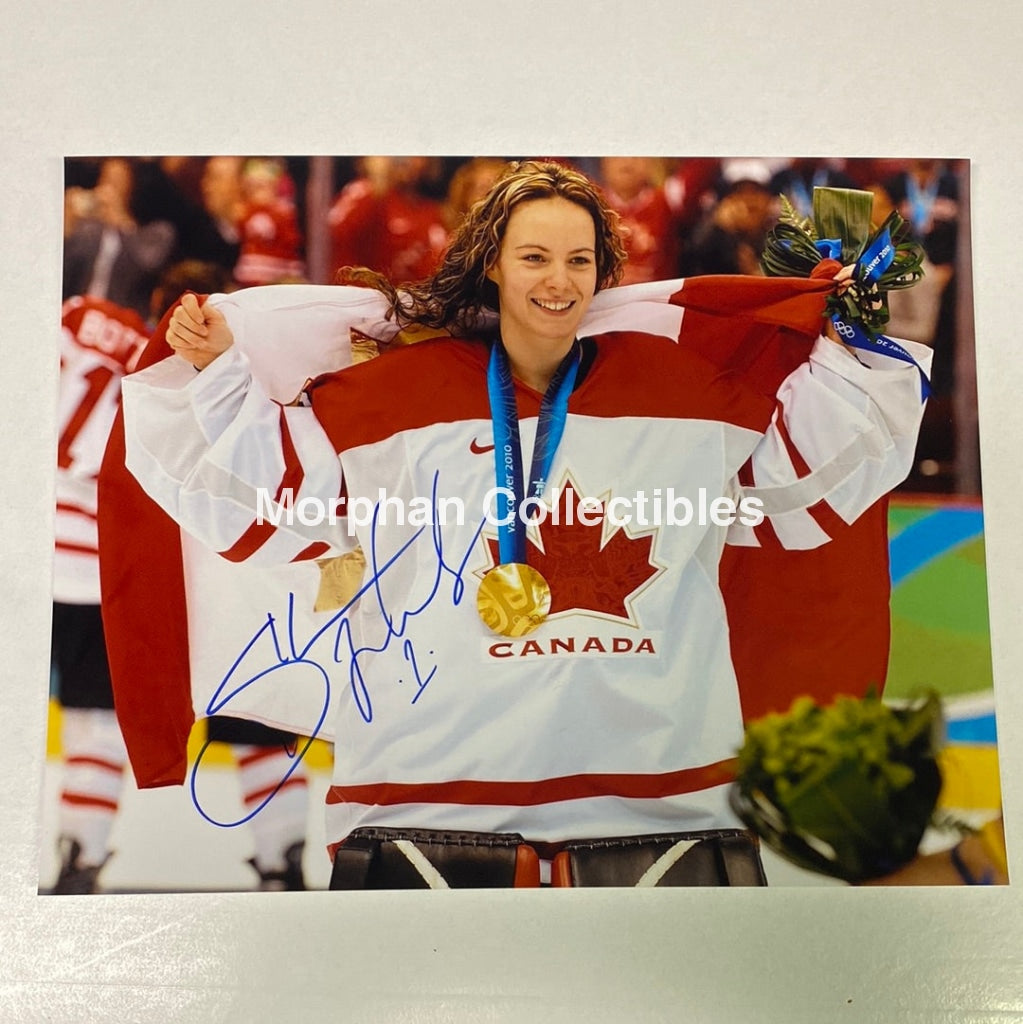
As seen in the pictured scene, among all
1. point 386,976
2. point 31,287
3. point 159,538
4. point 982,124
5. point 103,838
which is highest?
point 982,124

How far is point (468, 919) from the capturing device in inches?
64.1

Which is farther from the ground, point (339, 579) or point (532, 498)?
point (532, 498)

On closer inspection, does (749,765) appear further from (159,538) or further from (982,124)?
(982,124)

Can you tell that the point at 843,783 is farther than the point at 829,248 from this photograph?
No

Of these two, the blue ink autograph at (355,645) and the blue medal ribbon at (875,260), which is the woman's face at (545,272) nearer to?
the blue ink autograph at (355,645)

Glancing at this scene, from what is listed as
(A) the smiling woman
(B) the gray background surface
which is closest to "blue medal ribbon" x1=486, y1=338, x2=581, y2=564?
(A) the smiling woman

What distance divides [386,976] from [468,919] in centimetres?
15

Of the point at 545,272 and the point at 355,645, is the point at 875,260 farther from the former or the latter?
the point at 355,645

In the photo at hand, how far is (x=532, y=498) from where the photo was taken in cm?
170

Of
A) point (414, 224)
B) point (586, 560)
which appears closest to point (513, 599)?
point (586, 560)

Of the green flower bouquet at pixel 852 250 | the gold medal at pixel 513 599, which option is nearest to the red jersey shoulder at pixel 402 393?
the gold medal at pixel 513 599

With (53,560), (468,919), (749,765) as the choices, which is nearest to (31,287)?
(53,560)

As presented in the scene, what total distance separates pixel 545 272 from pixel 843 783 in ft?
2.99

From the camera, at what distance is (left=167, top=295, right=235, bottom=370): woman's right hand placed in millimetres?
1721
